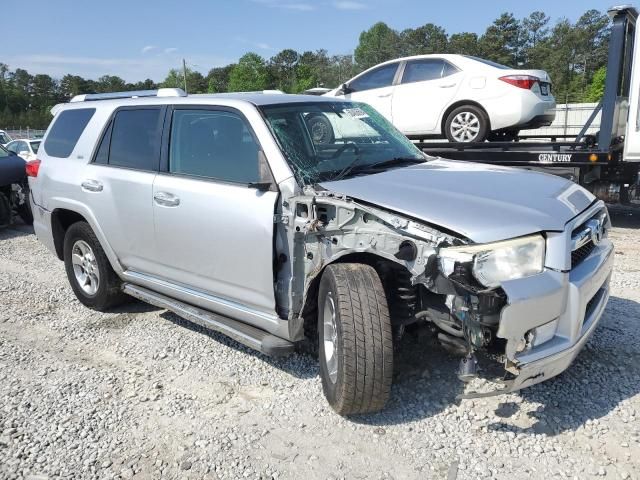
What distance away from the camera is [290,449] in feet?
9.77

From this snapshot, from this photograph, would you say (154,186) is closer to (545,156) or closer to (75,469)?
(75,469)

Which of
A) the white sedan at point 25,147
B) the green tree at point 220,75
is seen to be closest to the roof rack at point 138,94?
the white sedan at point 25,147

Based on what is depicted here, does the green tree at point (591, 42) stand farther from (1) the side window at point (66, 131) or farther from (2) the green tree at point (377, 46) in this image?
(1) the side window at point (66, 131)

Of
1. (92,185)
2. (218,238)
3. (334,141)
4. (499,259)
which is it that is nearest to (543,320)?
(499,259)

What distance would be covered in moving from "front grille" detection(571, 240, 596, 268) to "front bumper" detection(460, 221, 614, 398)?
40mm

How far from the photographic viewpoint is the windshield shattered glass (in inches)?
141

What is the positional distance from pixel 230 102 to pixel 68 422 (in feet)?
7.48

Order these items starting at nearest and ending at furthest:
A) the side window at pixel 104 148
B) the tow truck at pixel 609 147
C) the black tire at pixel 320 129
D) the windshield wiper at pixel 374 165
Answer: the windshield wiper at pixel 374 165 → the black tire at pixel 320 129 → the side window at pixel 104 148 → the tow truck at pixel 609 147

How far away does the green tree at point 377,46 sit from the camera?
66519 mm

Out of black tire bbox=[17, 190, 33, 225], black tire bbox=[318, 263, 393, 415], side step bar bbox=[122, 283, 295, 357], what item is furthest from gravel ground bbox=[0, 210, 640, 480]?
black tire bbox=[17, 190, 33, 225]

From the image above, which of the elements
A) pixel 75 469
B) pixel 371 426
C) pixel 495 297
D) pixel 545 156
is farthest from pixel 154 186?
pixel 545 156

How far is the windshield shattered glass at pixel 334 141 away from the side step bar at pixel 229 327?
1011mm

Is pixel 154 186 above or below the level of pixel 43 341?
above

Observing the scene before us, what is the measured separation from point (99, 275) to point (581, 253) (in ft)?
12.9
